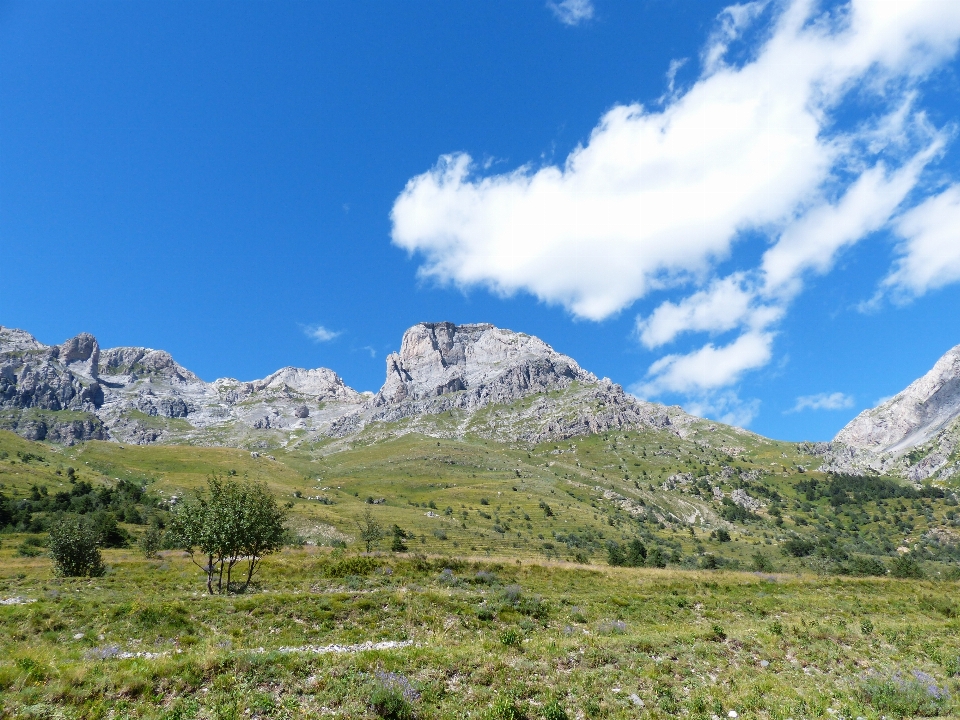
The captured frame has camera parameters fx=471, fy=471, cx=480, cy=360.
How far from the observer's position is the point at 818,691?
17.0 meters

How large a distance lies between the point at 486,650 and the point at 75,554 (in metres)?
58.1

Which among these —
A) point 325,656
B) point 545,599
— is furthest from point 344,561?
point 325,656

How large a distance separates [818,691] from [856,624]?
17.9 meters

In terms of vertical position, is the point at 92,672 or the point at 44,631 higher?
the point at 92,672

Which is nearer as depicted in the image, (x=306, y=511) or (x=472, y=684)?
(x=472, y=684)

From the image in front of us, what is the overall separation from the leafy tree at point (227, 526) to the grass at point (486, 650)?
12.2ft

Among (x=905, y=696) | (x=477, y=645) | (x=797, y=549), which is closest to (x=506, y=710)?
(x=477, y=645)

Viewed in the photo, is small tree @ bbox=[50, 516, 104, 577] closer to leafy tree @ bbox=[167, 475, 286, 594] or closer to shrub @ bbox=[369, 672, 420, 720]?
leafy tree @ bbox=[167, 475, 286, 594]

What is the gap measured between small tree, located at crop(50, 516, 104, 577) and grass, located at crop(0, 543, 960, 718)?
26.2 feet

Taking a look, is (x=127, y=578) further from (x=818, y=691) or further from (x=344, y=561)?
(x=818, y=691)

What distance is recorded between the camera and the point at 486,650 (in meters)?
19.9

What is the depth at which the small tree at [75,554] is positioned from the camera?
5278 centimetres

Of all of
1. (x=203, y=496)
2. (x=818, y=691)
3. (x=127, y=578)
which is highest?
(x=203, y=496)

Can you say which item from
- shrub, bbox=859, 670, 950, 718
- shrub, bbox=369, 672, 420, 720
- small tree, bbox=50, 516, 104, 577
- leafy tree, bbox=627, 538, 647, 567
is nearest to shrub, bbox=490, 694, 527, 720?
shrub, bbox=369, 672, 420, 720
